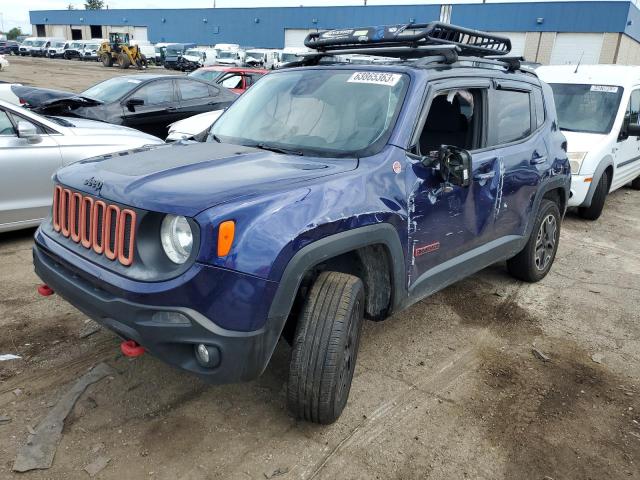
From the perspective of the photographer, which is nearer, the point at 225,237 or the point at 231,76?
the point at 225,237

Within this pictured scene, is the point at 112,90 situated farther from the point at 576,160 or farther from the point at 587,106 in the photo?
the point at 587,106

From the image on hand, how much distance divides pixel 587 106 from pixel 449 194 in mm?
5724

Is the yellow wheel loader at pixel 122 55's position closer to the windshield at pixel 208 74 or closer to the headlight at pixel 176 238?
the windshield at pixel 208 74

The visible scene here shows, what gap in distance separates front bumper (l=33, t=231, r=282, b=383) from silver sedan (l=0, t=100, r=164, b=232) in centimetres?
316

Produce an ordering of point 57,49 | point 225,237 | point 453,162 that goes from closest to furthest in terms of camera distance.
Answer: point 225,237
point 453,162
point 57,49

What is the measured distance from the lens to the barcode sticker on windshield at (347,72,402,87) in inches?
134

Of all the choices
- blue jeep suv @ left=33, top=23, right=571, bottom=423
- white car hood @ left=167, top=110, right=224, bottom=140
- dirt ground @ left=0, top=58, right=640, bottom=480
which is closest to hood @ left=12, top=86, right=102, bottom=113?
white car hood @ left=167, top=110, right=224, bottom=140

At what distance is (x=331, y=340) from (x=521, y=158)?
2468 millimetres

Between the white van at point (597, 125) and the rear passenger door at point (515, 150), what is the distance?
2.93 m

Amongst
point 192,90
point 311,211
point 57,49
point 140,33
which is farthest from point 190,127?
point 140,33

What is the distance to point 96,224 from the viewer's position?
8.69 feet

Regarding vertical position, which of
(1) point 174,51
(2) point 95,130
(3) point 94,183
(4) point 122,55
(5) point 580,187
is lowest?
(4) point 122,55

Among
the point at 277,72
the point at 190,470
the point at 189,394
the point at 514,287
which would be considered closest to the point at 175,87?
the point at 277,72

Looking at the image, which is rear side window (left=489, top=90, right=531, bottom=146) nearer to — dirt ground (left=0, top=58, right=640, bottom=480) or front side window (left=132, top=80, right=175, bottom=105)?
dirt ground (left=0, top=58, right=640, bottom=480)
